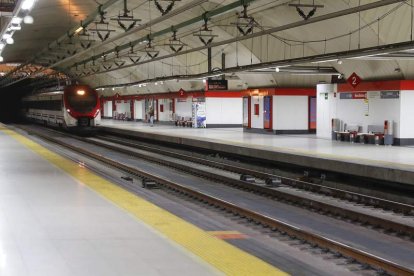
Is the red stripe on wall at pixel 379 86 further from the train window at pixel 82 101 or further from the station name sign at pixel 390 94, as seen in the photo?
the train window at pixel 82 101

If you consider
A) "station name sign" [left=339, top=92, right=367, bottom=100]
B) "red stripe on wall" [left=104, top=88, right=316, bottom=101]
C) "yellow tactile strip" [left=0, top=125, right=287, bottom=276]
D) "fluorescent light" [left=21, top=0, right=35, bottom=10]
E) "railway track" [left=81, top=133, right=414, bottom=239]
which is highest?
"fluorescent light" [left=21, top=0, right=35, bottom=10]

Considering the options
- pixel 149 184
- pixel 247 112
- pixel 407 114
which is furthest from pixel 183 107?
pixel 149 184

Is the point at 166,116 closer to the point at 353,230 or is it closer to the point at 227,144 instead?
the point at 227,144

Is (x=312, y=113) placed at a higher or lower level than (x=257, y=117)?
higher

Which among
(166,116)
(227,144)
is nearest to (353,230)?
(227,144)

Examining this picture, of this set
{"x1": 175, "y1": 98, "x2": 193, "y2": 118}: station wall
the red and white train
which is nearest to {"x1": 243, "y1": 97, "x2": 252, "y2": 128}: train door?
{"x1": 175, "y1": 98, "x2": 193, "y2": 118}: station wall

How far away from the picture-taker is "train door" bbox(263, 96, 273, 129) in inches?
1251

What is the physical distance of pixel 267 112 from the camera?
1267 inches

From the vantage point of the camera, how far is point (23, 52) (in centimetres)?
4684

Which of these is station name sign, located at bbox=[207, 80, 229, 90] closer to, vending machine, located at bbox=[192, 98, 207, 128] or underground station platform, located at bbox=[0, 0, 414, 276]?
underground station platform, located at bbox=[0, 0, 414, 276]

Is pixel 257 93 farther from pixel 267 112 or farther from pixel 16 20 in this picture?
pixel 16 20

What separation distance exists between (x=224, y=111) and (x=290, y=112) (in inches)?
344

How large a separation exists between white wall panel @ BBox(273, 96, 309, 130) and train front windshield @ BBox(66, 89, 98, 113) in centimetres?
1143

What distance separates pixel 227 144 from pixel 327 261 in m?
15.7
